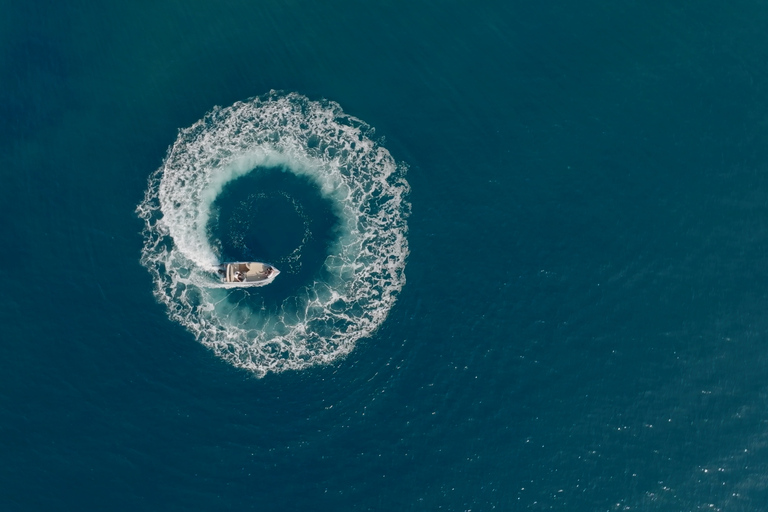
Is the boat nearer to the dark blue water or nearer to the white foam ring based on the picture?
A: the white foam ring

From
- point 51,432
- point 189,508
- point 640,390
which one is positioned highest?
point 51,432

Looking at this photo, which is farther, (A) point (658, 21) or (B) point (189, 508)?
(A) point (658, 21)

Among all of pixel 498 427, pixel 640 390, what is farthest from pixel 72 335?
pixel 640 390

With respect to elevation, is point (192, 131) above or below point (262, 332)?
above

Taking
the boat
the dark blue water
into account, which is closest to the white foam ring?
the dark blue water

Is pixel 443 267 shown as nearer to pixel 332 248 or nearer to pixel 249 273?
pixel 332 248

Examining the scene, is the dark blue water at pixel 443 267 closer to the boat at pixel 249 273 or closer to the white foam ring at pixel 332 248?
the white foam ring at pixel 332 248

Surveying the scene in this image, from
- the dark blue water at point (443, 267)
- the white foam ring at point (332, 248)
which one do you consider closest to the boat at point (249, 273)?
the white foam ring at point (332, 248)

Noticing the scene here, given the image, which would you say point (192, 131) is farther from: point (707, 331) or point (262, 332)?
point (707, 331)
